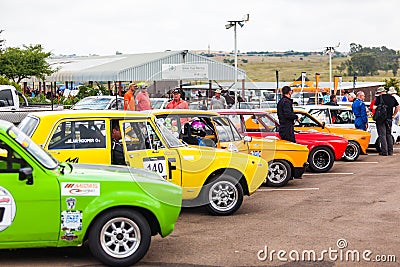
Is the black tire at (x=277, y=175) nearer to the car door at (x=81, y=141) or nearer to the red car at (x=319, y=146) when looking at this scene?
the red car at (x=319, y=146)

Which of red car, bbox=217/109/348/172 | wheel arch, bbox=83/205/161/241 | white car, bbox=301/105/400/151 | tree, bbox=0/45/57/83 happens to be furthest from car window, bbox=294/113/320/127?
tree, bbox=0/45/57/83

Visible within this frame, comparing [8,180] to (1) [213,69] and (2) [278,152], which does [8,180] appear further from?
(1) [213,69]

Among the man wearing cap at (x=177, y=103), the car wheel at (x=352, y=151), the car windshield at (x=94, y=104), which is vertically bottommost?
the car wheel at (x=352, y=151)

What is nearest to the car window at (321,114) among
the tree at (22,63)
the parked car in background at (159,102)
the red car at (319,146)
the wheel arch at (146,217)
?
the red car at (319,146)

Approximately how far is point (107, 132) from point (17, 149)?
238 centimetres

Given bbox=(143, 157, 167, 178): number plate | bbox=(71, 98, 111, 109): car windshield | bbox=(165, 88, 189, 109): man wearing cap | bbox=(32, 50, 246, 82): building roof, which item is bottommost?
bbox=(143, 157, 167, 178): number plate

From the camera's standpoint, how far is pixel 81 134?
31.1ft

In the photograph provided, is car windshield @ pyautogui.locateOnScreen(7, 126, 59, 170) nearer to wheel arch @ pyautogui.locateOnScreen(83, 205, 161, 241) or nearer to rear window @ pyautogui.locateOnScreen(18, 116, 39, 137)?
wheel arch @ pyautogui.locateOnScreen(83, 205, 161, 241)

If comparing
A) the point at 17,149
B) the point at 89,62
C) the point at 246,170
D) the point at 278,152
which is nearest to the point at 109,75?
the point at 89,62

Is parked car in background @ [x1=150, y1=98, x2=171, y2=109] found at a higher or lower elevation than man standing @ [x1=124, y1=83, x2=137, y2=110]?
lower

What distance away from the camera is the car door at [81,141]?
30.7ft

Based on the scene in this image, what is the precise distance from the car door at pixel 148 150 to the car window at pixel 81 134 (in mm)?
311

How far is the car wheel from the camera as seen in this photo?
1858 centimetres

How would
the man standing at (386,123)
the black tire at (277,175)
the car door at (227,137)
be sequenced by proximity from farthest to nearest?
the man standing at (386,123)
the black tire at (277,175)
the car door at (227,137)
